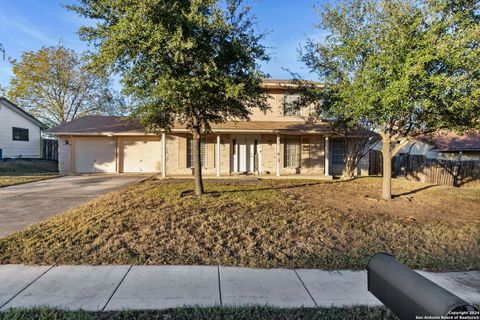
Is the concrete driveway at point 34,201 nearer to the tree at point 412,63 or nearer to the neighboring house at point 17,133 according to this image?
the tree at point 412,63

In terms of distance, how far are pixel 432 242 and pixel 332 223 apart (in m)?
1.99

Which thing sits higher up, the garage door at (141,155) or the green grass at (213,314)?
the garage door at (141,155)

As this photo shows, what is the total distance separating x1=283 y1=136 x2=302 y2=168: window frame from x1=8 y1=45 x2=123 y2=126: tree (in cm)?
1671

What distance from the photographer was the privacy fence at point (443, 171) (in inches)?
596

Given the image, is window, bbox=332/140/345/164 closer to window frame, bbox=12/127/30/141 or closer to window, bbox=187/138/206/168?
window, bbox=187/138/206/168

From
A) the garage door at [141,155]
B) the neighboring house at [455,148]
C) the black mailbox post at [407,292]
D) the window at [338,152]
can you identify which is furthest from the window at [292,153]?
the black mailbox post at [407,292]

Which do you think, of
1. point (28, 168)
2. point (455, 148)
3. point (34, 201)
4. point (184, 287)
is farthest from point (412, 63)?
point (28, 168)

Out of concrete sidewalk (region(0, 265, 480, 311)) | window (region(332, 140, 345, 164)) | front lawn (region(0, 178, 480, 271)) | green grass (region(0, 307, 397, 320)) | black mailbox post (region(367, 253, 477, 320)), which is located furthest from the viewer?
window (region(332, 140, 345, 164))

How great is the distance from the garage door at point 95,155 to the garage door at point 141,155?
0.83m

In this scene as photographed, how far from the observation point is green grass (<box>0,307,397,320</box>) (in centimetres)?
306

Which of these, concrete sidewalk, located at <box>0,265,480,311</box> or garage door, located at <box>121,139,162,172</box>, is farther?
garage door, located at <box>121,139,162,172</box>

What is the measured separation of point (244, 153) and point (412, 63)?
10.7m

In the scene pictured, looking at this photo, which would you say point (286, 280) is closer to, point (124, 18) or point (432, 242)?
point (432, 242)

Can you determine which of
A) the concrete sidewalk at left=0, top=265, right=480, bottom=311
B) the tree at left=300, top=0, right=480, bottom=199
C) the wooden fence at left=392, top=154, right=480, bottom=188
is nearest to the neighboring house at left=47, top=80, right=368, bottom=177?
the wooden fence at left=392, top=154, right=480, bottom=188
